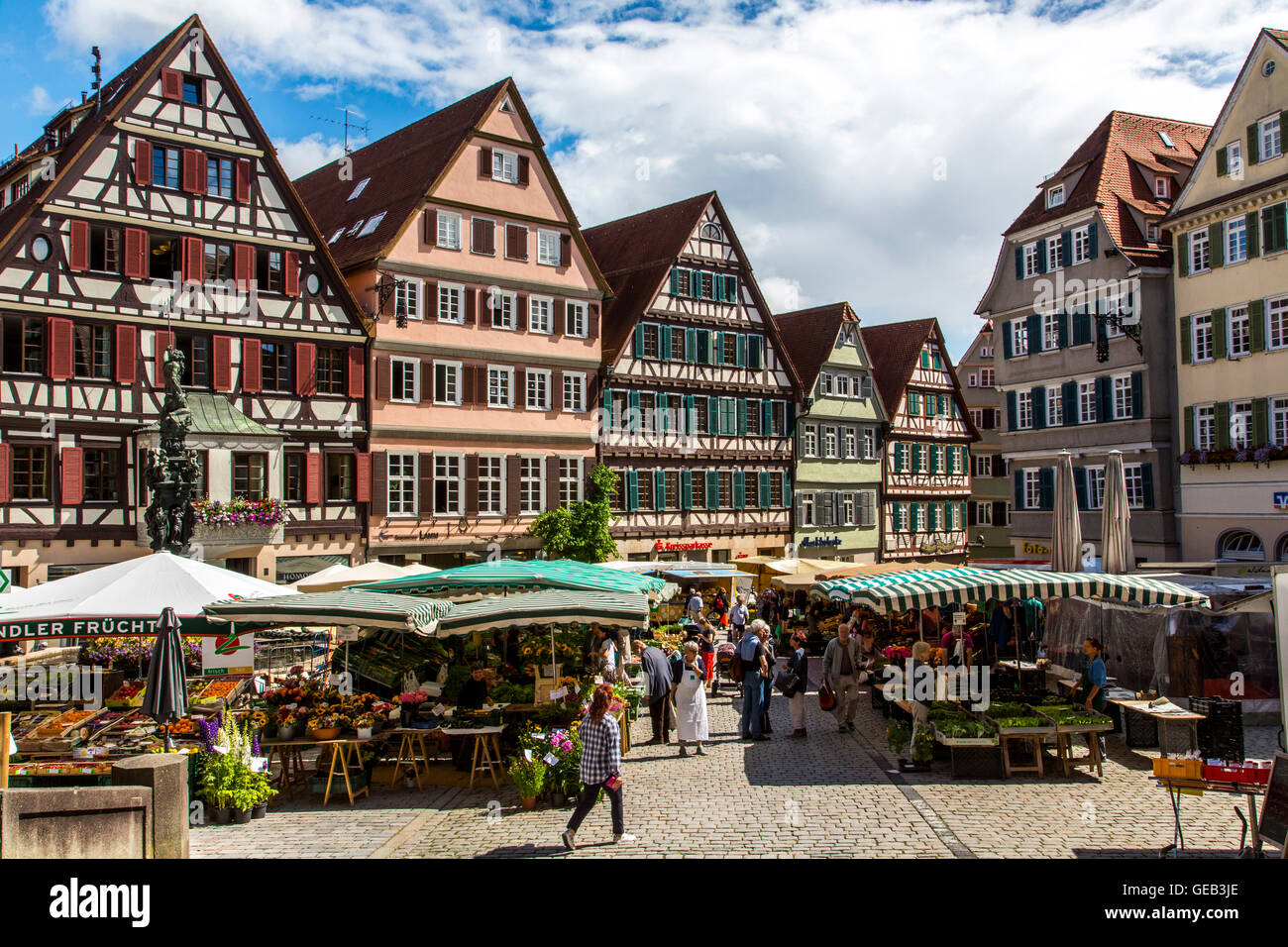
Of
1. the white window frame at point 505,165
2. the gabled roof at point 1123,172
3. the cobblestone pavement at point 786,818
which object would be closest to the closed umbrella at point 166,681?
the cobblestone pavement at point 786,818

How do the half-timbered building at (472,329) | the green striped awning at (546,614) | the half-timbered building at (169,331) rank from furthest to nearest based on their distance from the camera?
1. the half-timbered building at (472,329)
2. the half-timbered building at (169,331)
3. the green striped awning at (546,614)

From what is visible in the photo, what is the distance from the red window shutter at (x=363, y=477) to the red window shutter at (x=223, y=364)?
388cm

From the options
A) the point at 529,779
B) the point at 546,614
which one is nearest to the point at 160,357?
the point at 546,614

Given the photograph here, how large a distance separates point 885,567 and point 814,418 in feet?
63.5

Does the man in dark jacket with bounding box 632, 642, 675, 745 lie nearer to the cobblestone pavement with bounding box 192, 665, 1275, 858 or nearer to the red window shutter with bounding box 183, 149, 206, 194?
the cobblestone pavement with bounding box 192, 665, 1275, 858

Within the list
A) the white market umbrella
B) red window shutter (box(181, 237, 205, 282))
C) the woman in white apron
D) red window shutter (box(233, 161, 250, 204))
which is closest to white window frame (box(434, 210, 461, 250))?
red window shutter (box(233, 161, 250, 204))

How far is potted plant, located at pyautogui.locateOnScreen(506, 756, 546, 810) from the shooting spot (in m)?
11.6

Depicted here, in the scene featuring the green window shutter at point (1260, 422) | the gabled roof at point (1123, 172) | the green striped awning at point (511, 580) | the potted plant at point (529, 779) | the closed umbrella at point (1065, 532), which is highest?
the gabled roof at point (1123, 172)

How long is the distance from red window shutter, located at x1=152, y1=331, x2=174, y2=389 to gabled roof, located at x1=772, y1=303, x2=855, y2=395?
23000mm

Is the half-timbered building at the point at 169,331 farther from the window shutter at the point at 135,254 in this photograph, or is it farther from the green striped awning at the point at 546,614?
the green striped awning at the point at 546,614

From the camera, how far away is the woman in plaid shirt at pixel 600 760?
10.0 meters

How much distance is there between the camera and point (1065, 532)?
771 inches

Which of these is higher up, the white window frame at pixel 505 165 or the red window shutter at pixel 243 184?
the white window frame at pixel 505 165

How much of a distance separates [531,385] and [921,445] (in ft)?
64.4
